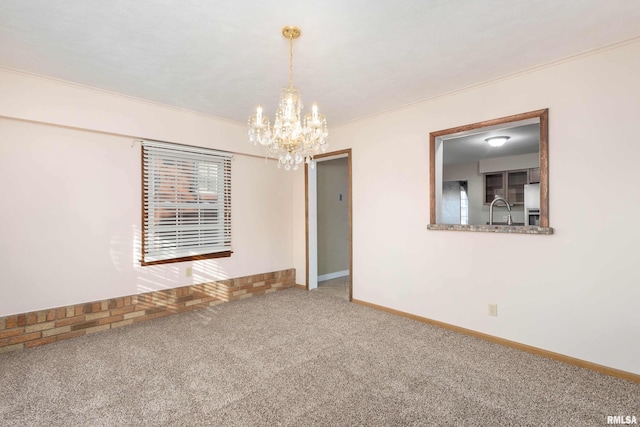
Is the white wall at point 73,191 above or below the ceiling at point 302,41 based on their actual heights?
below

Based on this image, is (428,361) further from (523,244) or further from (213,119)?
(213,119)

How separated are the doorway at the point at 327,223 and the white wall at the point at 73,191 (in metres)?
1.71

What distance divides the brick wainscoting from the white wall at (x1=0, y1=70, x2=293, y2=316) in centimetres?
9

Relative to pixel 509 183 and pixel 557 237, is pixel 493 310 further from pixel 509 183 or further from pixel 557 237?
pixel 509 183

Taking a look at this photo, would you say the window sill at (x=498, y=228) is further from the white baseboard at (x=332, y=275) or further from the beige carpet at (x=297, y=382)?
the white baseboard at (x=332, y=275)

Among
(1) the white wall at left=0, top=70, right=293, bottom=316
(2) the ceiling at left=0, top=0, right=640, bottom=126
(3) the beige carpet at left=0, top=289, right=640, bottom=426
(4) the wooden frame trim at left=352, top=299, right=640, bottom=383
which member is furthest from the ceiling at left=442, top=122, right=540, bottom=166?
(1) the white wall at left=0, top=70, right=293, bottom=316

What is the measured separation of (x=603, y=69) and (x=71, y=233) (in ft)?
16.3

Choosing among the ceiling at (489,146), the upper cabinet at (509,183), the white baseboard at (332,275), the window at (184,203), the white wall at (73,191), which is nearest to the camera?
the white wall at (73,191)

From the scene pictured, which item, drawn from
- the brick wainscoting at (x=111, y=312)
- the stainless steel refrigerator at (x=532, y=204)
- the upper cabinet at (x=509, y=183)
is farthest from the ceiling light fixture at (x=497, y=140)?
the brick wainscoting at (x=111, y=312)

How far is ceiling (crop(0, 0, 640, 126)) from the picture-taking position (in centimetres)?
194

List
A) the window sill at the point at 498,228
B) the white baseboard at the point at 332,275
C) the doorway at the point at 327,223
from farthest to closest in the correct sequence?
the white baseboard at the point at 332,275, the doorway at the point at 327,223, the window sill at the point at 498,228

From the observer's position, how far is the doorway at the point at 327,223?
16.3 ft

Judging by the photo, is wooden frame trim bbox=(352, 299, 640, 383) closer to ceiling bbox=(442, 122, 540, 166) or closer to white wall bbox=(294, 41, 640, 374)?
white wall bbox=(294, 41, 640, 374)

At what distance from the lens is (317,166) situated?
5.29m
